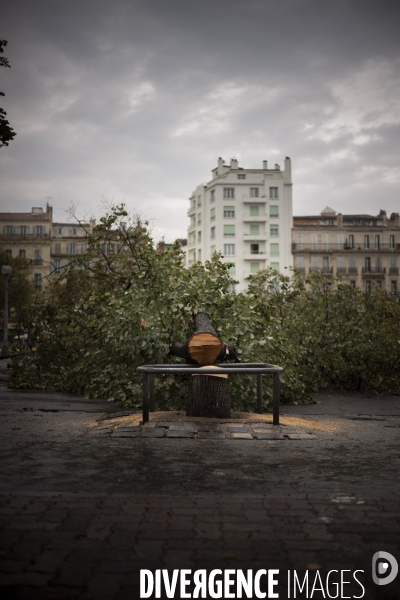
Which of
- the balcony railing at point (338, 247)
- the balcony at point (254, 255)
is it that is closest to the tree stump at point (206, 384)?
the balcony at point (254, 255)

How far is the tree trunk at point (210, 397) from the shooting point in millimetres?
8008

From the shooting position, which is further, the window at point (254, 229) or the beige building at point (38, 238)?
the beige building at point (38, 238)

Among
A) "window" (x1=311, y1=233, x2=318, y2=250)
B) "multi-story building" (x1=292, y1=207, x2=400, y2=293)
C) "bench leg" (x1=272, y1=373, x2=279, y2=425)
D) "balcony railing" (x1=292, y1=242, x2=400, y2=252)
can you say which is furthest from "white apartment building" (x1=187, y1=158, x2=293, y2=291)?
"bench leg" (x1=272, y1=373, x2=279, y2=425)

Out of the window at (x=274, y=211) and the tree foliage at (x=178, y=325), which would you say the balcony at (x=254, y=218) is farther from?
the tree foliage at (x=178, y=325)

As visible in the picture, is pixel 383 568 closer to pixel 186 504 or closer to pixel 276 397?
pixel 186 504

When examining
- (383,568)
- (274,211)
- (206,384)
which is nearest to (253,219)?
(274,211)

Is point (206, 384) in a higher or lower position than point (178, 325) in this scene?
lower

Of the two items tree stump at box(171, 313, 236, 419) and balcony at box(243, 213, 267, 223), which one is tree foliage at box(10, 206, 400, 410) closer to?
tree stump at box(171, 313, 236, 419)

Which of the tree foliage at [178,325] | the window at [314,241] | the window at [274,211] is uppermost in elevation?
the window at [274,211]

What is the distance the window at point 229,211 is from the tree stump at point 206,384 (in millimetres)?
82639

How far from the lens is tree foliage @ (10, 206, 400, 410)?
1027 cm

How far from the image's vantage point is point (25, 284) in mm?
55469

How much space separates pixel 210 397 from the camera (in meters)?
8.02

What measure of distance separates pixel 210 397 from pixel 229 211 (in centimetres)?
8323
